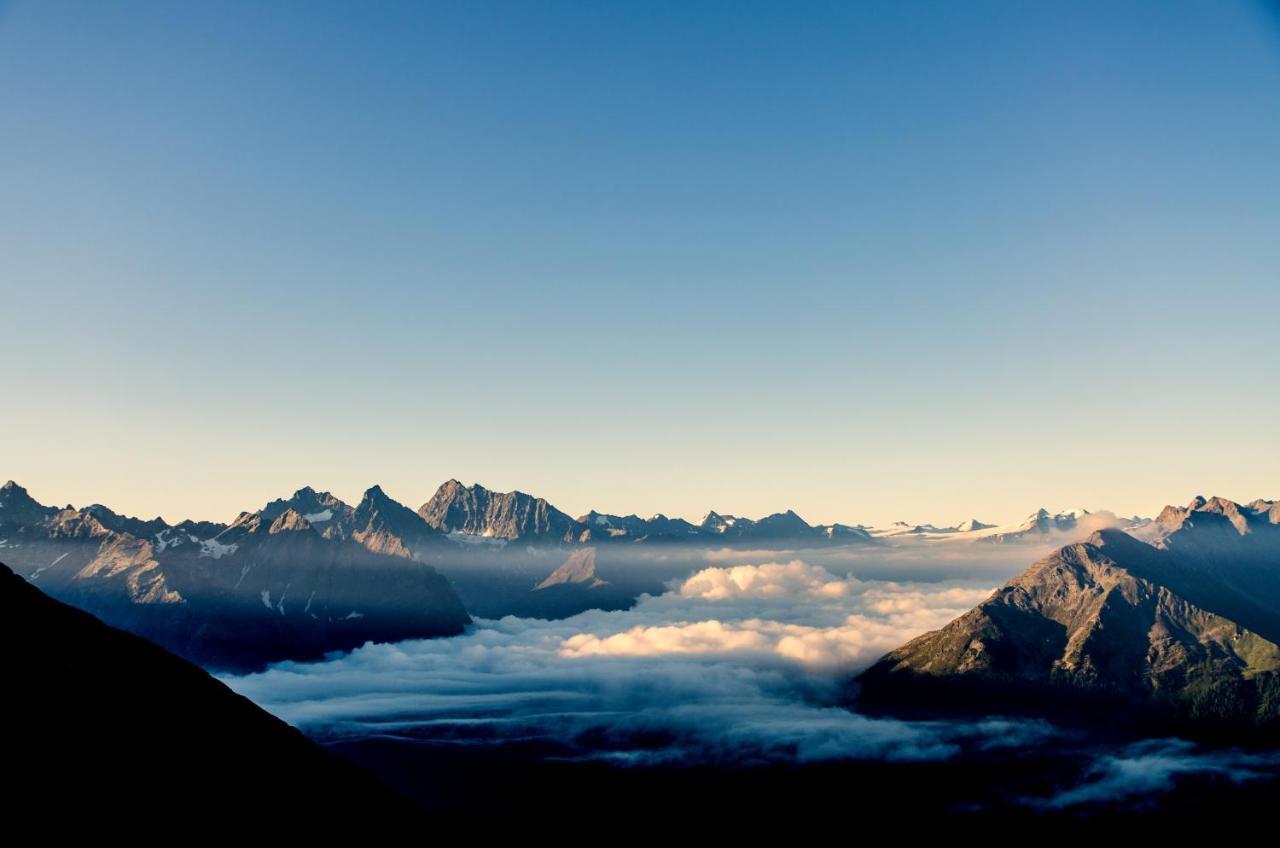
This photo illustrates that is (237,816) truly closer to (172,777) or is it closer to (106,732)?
(172,777)

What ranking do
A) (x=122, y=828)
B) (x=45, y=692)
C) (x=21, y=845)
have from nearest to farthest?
(x=21, y=845) → (x=122, y=828) → (x=45, y=692)

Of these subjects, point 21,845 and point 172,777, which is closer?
point 21,845

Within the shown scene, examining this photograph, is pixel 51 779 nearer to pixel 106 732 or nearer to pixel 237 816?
pixel 106 732

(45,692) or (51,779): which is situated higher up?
(45,692)

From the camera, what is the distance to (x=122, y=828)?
567 ft

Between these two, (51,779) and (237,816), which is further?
(237,816)

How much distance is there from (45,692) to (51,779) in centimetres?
3122

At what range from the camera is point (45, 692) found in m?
196

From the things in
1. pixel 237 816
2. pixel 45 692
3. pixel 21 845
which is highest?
pixel 45 692

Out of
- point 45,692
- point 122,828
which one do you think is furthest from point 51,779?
point 45,692

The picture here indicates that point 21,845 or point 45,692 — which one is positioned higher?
point 45,692

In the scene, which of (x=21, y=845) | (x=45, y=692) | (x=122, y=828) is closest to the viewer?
(x=21, y=845)

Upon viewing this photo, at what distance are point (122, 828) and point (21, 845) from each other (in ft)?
65.9

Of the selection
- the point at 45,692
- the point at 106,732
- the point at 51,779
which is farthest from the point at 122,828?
the point at 45,692
